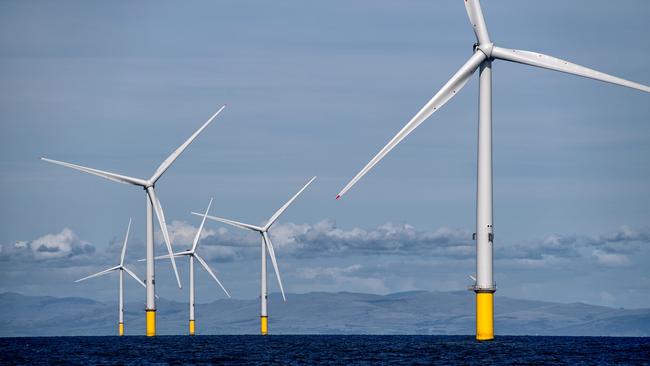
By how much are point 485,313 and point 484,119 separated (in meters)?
17.7

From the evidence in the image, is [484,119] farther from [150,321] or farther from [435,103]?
[150,321]

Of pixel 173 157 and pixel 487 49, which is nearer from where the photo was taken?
pixel 487 49

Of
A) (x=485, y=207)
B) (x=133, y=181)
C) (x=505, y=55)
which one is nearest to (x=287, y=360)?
(x=485, y=207)

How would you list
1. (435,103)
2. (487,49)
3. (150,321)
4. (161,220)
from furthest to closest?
(150,321), (161,220), (487,49), (435,103)

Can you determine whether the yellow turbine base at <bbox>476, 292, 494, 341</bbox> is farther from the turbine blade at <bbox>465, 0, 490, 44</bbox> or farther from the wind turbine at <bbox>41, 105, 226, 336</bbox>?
the wind turbine at <bbox>41, 105, 226, 336</bbox>

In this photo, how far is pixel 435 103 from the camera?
320 ft

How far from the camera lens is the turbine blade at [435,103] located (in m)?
89.2

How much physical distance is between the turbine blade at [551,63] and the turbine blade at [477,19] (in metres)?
1.65

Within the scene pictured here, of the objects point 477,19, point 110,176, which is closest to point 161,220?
point 110,176

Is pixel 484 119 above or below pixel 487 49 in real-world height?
below

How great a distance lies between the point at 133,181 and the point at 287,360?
61.0 meters

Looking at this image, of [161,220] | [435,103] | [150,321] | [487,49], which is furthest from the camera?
[150,321]

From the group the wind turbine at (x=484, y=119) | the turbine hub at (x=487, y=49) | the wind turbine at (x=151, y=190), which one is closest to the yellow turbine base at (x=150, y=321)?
the wind turbine at (x=151, y=190)

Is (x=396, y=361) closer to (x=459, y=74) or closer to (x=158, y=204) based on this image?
(x=459, y=74)
